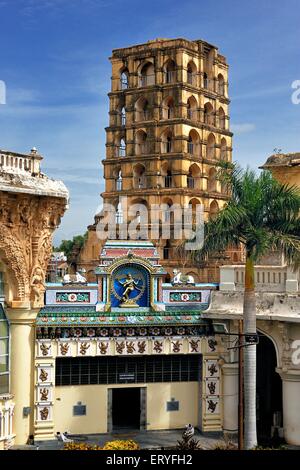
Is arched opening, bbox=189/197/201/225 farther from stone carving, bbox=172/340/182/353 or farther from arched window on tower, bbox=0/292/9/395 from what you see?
arched window on tower, bbox=0/292/9/395

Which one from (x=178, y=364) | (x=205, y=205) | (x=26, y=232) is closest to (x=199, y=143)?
(x=205, y=205)

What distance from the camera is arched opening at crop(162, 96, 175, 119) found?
52562 mm

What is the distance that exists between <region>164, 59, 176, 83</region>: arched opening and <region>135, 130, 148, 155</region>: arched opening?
4.29 meters

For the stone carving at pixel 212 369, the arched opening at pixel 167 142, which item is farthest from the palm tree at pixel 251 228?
the arched opening at pixel 167 142

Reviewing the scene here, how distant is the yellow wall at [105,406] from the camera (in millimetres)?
24578

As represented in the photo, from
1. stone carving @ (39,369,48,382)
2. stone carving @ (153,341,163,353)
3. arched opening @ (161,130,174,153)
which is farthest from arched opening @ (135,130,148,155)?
stone carving @ (39,369,48,382)

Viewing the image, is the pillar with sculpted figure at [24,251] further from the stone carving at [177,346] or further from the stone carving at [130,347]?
the stone carving at [177,346]

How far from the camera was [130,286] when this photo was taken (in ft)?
82.1

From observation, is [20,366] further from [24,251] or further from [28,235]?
[28,235]

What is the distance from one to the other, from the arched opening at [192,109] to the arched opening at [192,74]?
136 cm

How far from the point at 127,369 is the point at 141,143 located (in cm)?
3084

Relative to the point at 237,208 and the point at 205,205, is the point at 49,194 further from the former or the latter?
the point at 205,205

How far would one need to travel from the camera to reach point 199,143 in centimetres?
5338

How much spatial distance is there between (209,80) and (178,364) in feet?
112
